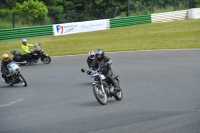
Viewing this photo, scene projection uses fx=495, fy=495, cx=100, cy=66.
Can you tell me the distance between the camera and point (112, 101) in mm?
14516

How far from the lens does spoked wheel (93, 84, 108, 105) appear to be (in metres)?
13.5

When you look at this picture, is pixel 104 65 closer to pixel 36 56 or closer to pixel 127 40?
pixel 36 56

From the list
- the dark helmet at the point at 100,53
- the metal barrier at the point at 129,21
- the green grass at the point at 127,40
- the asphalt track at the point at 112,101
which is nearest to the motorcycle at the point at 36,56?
the asphalt track at the point at 112,101

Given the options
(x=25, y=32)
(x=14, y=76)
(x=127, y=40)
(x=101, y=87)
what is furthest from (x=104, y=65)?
(x=25, y=32)

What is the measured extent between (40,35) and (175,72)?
22.9 m

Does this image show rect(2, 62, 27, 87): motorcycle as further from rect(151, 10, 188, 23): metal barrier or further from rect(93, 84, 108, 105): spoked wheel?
rect(151, 10, 188, 23): metal barrier

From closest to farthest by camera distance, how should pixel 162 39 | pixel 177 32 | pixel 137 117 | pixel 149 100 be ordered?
pixel 137 117 < pixel 149 100 < pixel 162 39 < pixel 177 32

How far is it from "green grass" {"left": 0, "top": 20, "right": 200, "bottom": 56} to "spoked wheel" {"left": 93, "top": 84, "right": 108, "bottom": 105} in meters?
18.1

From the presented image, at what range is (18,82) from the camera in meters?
19.5

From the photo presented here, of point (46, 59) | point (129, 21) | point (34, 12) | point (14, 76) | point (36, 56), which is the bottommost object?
point (46, 59)

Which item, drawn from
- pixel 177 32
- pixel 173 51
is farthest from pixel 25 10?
pixel 173 51

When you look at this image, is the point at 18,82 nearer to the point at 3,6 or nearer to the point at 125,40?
the point at 125,40

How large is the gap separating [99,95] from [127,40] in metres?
24.2

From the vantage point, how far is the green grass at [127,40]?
109 ft
